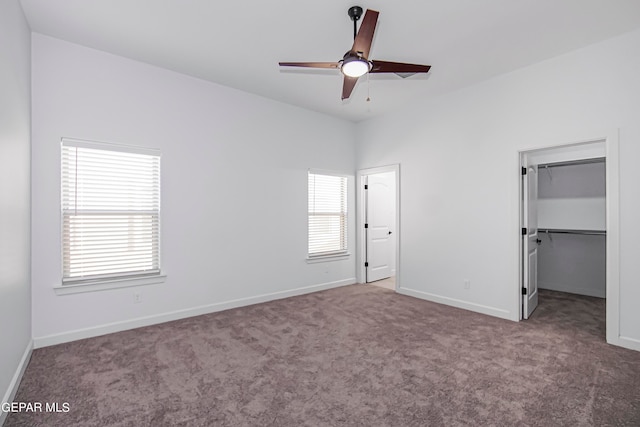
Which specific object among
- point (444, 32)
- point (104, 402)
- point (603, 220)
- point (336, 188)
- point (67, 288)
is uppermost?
point (444, 32)

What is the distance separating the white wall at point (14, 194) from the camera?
205cm

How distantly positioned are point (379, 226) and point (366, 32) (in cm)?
425

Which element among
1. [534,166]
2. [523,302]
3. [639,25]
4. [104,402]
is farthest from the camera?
[534,166]

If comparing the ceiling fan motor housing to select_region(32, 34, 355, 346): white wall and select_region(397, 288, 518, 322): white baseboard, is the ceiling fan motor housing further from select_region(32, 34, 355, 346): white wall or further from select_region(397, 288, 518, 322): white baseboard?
select_region(397, 288, 518, 322): white baseboard

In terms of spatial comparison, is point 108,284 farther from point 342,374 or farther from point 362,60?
point 362,60

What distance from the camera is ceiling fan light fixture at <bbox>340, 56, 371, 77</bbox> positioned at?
2.41 m

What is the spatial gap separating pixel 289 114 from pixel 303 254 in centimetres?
222

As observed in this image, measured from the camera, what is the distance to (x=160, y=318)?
3771 mm

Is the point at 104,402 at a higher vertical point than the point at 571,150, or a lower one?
lower

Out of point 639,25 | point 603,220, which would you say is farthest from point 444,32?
point 603,220

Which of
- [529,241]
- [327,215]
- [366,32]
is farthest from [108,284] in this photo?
[529,241]

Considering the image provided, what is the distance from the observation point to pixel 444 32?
303 cm

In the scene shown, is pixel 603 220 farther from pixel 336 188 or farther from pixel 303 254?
pixel 303 254

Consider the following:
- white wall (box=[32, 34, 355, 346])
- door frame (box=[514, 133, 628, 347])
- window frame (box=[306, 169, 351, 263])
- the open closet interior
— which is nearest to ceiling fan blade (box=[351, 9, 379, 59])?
white wall (box=[32, 34, 355, 346])
